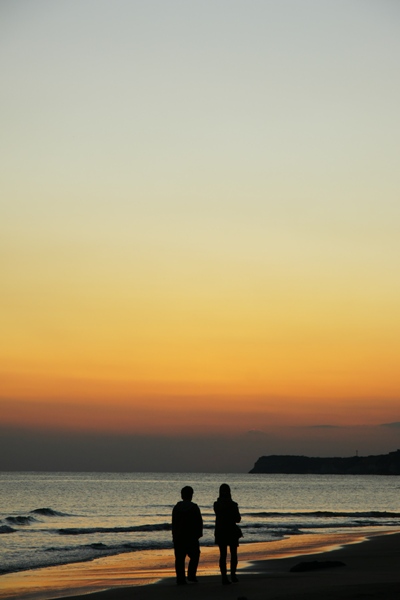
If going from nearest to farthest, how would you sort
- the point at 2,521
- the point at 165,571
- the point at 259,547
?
the point at 165,571, the point at 259,547, the point at 2,521

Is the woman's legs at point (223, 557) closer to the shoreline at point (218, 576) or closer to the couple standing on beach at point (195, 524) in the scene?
the couple standing on beach at point (195, 524)

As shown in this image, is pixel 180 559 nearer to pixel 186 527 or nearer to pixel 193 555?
pixel 193 555

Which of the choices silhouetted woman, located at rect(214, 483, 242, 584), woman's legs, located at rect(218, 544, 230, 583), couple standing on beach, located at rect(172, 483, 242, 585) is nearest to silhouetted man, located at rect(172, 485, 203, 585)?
couple standing on beach, located at rect(172, 483, 242, 585)

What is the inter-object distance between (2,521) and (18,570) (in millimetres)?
28089

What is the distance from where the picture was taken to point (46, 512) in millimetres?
56906

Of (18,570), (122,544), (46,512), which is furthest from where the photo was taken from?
(46,512)

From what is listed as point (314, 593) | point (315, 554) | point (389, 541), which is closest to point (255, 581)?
point (314, 593)

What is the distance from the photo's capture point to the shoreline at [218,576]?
13.9 m

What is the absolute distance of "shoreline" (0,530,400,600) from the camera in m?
13.9

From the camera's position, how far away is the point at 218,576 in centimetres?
1673

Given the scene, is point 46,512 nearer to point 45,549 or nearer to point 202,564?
point 45,549

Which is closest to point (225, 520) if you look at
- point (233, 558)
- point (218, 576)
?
point (233, 558)

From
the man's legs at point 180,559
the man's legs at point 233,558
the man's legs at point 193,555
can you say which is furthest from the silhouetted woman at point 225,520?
the man's legs at point 180,559

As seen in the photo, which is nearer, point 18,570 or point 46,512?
point 18,570
